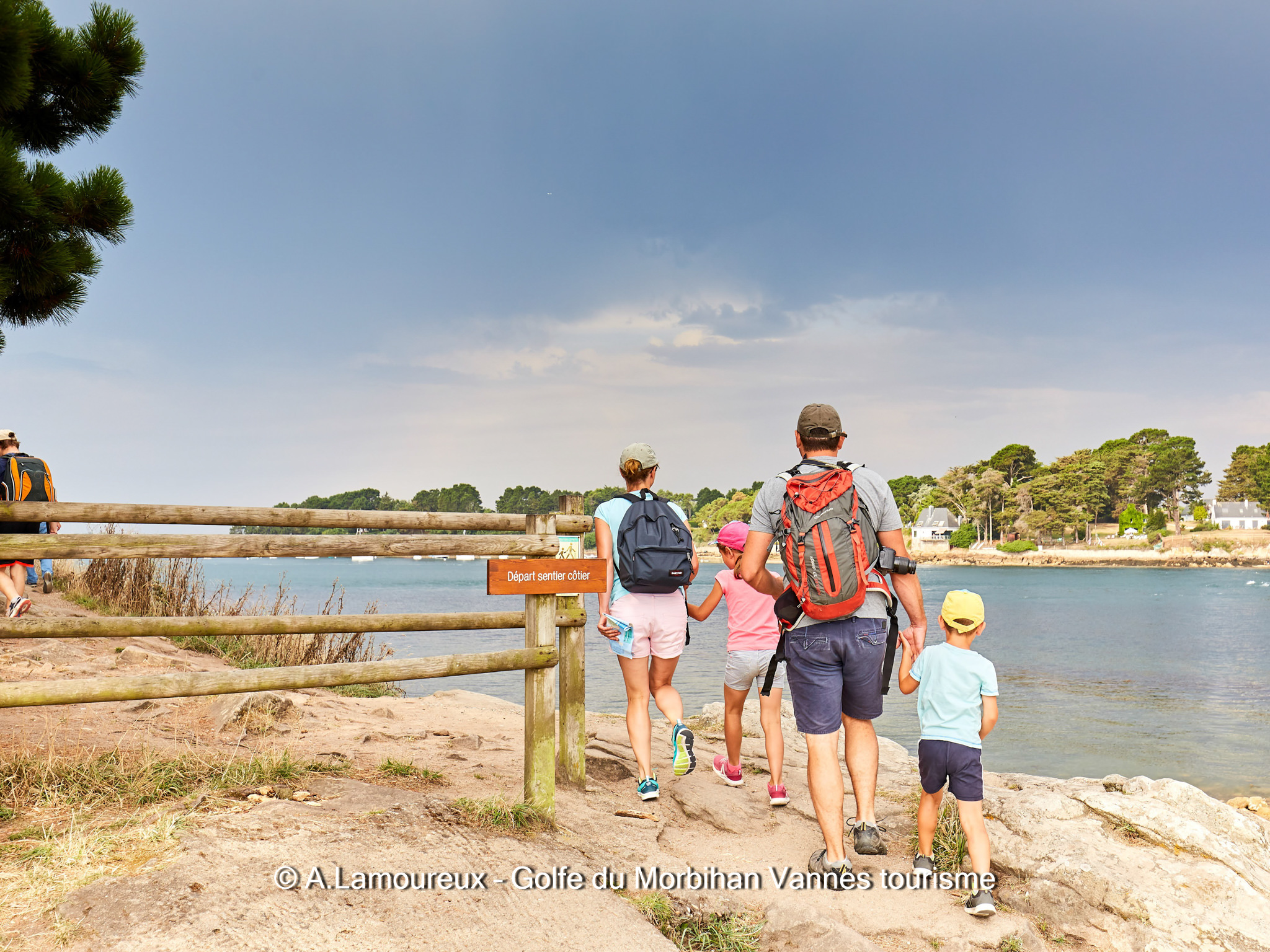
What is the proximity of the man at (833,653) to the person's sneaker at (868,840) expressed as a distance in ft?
0.88

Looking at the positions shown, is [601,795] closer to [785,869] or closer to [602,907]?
[785,869]

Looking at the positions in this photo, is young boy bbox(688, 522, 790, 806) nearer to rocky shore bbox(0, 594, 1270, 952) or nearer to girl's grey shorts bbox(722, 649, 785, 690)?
girl's grey shorts bbox(722, 649, 785, 690)

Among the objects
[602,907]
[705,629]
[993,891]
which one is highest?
[602,907]

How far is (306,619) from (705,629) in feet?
88.7

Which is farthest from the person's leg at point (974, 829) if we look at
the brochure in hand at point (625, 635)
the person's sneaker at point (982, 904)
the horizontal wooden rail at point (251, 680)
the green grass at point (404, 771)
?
the green grass at point (404, 771)

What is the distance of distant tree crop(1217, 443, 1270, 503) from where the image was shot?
120m

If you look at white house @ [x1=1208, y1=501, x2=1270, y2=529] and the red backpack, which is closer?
the red backpack

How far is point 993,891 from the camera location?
402cm

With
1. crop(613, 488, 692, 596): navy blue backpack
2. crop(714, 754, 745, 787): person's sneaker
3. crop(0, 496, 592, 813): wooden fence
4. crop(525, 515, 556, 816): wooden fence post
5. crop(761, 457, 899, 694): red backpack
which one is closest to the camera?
crop(0, 496, 592, 813): wooden fence

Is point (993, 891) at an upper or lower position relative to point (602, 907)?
lower

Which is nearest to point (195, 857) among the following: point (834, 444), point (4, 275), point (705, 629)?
point (834, 444)

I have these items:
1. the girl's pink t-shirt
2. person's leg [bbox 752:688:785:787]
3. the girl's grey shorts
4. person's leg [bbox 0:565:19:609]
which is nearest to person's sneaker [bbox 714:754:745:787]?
person's leg [bbox 752:688:785:787]

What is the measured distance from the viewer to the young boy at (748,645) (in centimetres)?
500

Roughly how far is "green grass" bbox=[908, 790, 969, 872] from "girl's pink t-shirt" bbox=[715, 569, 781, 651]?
1.27 m
